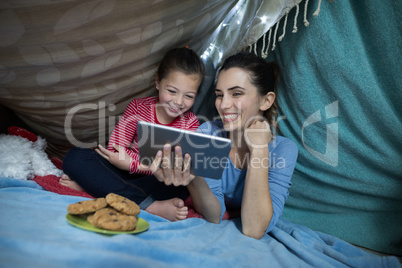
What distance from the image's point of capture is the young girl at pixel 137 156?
3.45 ft

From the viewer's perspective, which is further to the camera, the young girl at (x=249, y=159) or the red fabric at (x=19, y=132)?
the red fabric at (x=19, y=132)

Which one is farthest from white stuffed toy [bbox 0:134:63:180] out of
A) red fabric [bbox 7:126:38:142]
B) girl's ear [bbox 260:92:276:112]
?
girl's ear [bbox 260:92:276:112]

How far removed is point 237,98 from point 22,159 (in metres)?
0.91

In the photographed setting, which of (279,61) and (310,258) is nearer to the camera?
(310,258)

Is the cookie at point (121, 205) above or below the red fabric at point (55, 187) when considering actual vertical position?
above

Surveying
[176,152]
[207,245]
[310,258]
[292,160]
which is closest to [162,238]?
[207,245]

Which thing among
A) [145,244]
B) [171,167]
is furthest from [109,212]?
[171,167]

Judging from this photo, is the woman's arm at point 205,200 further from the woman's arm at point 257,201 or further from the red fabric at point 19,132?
the red fabric at point 19,132

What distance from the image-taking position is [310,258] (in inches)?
31.9

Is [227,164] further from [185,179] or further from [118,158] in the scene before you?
[118,158]

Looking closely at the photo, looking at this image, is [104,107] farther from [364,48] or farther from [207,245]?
[364,48]

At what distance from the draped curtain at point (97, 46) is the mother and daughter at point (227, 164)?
11cm

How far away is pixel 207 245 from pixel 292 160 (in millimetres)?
508

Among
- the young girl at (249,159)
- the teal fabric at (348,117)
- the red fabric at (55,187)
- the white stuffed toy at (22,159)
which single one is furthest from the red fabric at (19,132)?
the teal fabric at (348,117)
